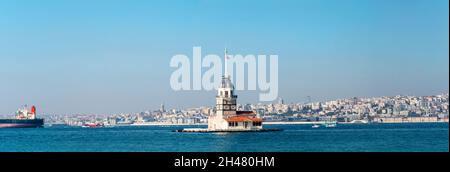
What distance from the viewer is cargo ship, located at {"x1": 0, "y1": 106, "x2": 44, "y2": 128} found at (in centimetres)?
11756

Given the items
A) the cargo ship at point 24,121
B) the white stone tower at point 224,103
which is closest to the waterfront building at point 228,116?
the white stone tower at point 224,103

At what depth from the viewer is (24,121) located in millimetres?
118500

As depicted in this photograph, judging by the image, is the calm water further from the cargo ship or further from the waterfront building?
the cargo ship

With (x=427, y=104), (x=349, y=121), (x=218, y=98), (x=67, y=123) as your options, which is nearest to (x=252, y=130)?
(x=218, y=98)

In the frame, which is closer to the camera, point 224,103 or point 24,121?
point 224,103

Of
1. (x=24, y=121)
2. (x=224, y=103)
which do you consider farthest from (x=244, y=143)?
(x=24, y=121)

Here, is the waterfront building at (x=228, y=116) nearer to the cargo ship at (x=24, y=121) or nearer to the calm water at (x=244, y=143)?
the calm water at (x=244, y=143)

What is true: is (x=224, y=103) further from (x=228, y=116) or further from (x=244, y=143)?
(x=244, y=143)

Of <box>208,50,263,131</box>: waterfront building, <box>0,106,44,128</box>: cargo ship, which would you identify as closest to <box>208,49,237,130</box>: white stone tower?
<box>208,50,263,131</box>: waterfront building

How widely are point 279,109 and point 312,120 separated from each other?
6.30m

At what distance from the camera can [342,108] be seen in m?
145
